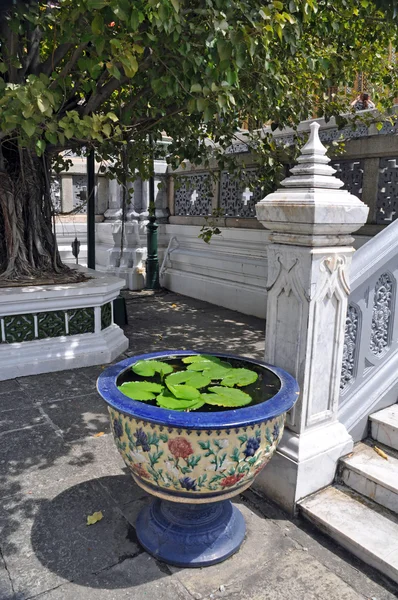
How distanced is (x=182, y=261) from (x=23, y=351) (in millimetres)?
5471

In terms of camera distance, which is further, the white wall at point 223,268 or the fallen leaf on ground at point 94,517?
the white wall at point 223,268

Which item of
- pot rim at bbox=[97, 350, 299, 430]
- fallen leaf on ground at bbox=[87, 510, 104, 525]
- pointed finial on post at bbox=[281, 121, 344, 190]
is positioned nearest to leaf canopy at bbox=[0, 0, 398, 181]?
pointed finial on post at bbox=[281, 121, 344, 190]

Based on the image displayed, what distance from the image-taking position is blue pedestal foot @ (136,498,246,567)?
2.65 meters

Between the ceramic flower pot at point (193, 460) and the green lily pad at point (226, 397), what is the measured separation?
0.06m

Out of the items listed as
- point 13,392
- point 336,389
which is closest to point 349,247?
point 336,389

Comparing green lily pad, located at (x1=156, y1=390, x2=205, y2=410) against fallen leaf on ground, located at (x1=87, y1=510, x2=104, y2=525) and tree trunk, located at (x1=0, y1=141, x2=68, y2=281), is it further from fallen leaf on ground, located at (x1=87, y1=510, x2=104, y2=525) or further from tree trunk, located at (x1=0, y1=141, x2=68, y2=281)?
tree trunk, located at (x1=0, y1=141, x2=68, y2=281)

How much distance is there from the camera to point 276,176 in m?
6.86

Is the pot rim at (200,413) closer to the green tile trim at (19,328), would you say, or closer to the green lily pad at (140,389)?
the green lily pad at (140,389)

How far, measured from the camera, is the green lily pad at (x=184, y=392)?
262cm

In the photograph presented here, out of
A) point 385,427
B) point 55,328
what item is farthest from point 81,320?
point 385,427

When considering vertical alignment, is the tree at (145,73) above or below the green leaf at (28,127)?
above

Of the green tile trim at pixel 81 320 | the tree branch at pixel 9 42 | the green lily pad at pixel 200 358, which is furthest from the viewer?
the green tile trim at pixel 81 320

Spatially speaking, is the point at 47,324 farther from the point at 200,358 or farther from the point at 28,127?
the point at 200,358

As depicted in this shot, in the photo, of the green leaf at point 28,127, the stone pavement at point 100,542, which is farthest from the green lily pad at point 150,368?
the green leaf at point 28,127
